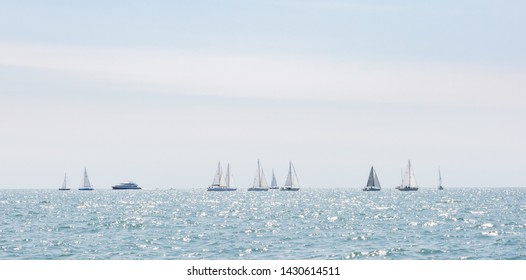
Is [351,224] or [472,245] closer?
[472,245]

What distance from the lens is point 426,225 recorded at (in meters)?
74.8

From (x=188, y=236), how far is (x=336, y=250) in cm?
1512

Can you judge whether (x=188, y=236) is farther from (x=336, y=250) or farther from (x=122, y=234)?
(x=336, y=250)

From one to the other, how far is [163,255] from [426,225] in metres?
34.6
